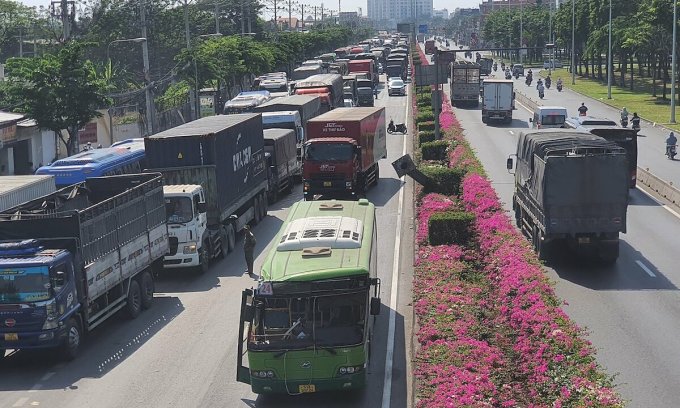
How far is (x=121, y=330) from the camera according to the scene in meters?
23.1

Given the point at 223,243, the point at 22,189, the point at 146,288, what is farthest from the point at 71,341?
the point at 22,189

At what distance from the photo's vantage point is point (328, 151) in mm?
37906

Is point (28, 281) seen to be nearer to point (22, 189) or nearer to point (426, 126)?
point (22, 189)

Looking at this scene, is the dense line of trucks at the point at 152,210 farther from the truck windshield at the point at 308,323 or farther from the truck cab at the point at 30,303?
the truck windshield at the point at 308,323

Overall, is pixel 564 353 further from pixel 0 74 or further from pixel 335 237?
pixel 0 74

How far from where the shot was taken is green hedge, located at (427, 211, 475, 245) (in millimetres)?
27641

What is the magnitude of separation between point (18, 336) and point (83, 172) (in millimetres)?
14676

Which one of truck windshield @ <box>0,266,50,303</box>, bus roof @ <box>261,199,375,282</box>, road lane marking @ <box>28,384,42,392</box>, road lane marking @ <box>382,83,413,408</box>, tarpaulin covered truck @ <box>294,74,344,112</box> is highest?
tarpaulin covered truck @ <box>294,74,344,112</box>

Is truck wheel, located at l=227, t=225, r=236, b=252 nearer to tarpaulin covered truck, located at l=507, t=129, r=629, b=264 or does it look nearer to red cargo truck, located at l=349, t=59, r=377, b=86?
tarpaulin covered truck, located at l=507, t=129, r=629, b=264

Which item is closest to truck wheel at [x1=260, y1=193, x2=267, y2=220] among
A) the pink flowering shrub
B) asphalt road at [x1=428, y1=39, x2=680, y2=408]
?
asphalt road at [x1=428, y1=39, x2=680, y2=408]

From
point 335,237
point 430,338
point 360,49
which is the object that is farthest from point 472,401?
point 360,49

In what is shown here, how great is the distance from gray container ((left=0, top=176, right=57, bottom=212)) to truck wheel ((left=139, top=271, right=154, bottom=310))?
6.35m

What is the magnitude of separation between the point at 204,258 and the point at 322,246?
10467 millimetres

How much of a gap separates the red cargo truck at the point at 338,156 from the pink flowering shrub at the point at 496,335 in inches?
390
